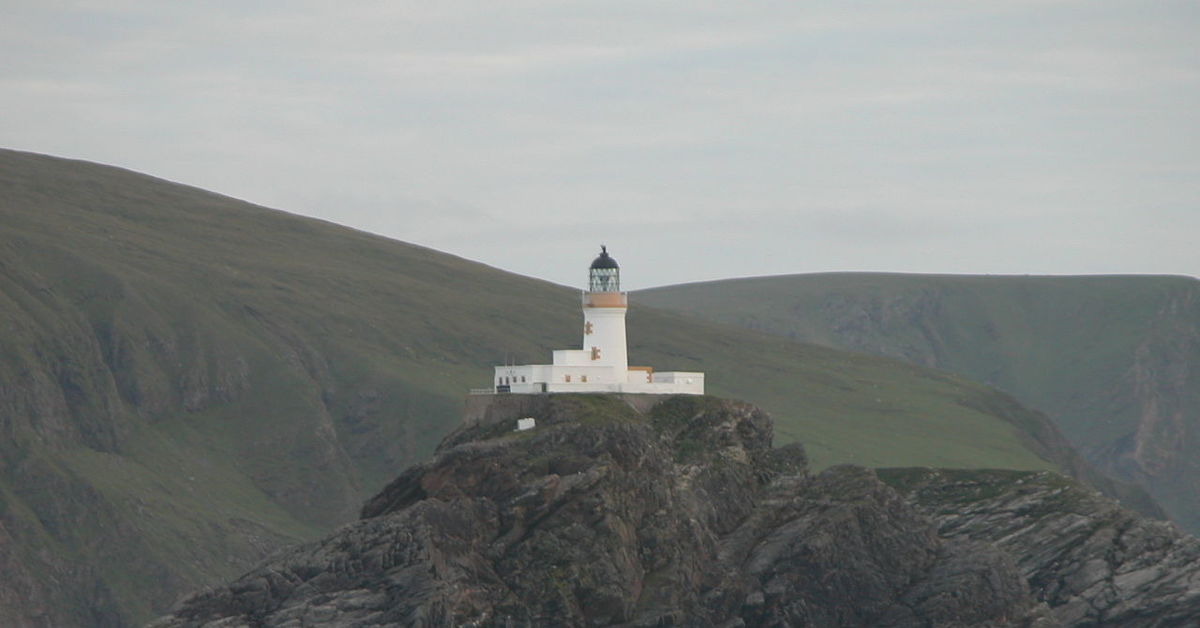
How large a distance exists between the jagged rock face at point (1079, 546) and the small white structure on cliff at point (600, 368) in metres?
16.2

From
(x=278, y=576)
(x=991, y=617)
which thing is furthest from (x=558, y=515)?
(x=991, y=617)

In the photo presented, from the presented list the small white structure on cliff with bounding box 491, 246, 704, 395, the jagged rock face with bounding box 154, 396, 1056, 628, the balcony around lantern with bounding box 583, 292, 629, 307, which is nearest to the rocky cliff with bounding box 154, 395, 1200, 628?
the jagged rock face with bounding box 154, 396, 1056, 628

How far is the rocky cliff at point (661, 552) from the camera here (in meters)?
97.6

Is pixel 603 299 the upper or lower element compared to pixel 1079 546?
upper

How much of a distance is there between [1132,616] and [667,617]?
86.5ft

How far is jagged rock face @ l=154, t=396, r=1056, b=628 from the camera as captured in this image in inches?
3834

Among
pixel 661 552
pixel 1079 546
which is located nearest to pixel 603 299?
pixel 661 552

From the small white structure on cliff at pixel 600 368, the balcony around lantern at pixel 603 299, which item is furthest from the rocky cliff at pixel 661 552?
the balcony around lantern at pixel 603 299

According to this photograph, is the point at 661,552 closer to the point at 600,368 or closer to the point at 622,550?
the point at 622,550

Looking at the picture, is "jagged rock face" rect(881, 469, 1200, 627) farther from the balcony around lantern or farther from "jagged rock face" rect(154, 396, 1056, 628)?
the balcony around lantern

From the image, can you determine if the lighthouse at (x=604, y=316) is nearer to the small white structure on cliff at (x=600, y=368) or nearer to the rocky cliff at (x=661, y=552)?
the small white structure on cliff at (x=600, y=368)

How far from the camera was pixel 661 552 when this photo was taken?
103 m

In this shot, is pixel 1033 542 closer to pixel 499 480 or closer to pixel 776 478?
pixel 776 478

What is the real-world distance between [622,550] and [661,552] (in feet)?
7.80
